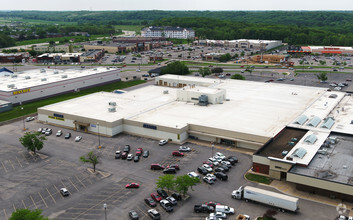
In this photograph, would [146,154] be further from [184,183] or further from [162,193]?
[184,183]

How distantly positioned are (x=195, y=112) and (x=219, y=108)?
5.08m

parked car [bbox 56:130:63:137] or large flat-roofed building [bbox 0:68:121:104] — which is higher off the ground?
large flat-roofed building [bbox 0:68:121:104]

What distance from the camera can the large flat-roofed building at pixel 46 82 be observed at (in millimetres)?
75381

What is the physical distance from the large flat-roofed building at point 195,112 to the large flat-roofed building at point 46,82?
15232 mm

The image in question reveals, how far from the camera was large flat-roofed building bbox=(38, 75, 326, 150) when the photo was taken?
5119 centimetres

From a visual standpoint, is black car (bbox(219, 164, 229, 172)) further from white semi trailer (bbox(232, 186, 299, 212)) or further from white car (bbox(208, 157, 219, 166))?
white semi trailer (bbox(232, 186, 299, 212))

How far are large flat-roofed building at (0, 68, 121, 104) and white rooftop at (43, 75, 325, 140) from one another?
50.0ft

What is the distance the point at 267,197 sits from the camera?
3394cm

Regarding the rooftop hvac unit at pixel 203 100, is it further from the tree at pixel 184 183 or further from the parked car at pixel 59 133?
the tree at pixel 184 183

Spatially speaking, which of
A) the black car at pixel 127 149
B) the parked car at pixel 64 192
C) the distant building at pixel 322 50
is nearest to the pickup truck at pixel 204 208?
the parked car at pixel 64 192

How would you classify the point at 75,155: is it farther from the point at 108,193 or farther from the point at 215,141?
the point at 215,141

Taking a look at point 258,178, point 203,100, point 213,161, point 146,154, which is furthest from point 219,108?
point 258,178

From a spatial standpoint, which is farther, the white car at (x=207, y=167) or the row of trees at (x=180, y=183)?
the white car at (x=207, y=167)

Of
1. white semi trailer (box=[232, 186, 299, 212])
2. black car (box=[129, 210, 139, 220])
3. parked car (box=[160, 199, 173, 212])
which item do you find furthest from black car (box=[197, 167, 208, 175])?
black car (box=[129, 210, 139, 220])
